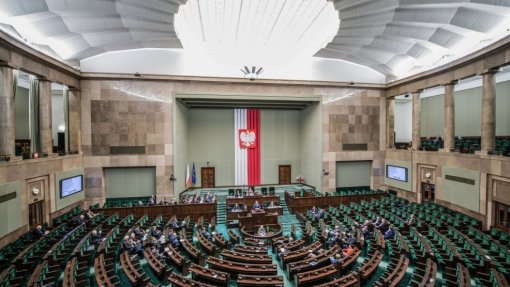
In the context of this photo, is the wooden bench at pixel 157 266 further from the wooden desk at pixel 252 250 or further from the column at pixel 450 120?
the column at pixel 450 120

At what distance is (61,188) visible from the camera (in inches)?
567

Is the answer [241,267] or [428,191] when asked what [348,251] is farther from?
[428,191]

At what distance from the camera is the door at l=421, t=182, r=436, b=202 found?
1658cm

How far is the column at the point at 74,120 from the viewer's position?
16.5 meters

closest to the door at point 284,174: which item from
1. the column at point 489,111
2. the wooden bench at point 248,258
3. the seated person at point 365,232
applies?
the seated person at point 365,232

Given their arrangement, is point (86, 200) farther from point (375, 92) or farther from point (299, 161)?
point (375, 92)

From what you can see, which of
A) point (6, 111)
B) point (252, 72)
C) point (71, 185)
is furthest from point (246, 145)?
point (6, 111)

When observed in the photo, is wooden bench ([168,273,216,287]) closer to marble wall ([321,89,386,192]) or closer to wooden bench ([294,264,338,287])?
wooden bench ([294,264,338,287])

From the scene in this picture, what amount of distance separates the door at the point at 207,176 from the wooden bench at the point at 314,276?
14.9 metres

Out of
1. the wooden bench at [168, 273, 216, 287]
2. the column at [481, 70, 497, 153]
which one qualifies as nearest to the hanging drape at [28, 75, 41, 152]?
the wooden bench at [168, 273, 216, 287]

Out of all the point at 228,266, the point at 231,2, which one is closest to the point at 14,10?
the point at 231,2

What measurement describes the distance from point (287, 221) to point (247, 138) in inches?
347

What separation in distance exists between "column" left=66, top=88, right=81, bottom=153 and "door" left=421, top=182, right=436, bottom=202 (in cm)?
2211

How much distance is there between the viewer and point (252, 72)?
17938mm
